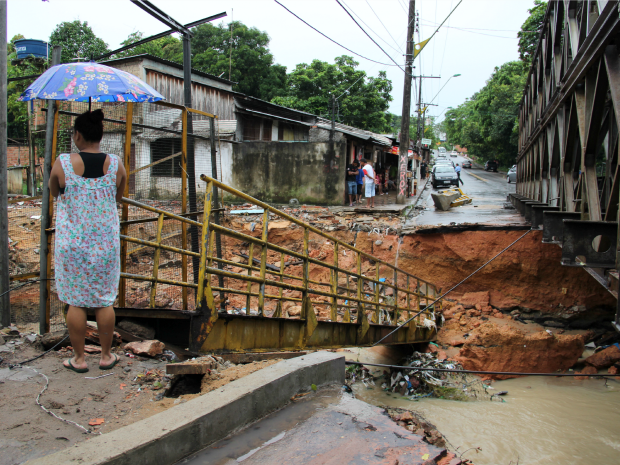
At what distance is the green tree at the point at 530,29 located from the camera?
24391mm

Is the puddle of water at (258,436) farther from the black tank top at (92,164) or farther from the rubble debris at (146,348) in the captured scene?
the black tank top at (92,164)

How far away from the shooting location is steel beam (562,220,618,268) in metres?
3.61

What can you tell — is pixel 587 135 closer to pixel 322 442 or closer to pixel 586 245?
pixel 586 245

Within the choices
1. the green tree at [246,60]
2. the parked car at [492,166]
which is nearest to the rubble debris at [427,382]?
the green tree at [246,60]

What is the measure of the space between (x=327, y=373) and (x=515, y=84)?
42976 millimetres

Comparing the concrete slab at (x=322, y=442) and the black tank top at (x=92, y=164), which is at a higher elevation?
the black tank top at (x=92, y=164)

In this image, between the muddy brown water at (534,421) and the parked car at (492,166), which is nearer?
the muddy brown water at (534,421)

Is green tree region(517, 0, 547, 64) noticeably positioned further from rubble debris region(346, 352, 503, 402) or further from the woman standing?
the woman standing

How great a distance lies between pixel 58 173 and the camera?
279cm

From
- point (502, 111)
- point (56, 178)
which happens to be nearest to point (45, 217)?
point (56, 178)

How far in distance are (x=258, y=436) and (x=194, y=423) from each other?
43 centimetres

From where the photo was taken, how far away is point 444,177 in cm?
2683

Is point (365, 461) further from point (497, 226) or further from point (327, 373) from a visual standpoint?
point (497, 226)

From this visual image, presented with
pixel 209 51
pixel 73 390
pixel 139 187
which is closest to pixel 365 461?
pixel 73 390
